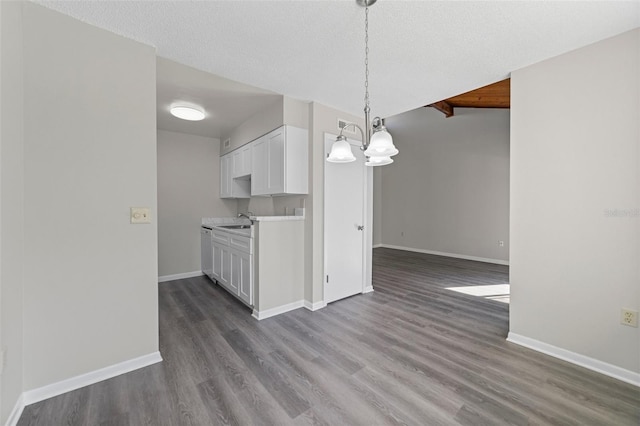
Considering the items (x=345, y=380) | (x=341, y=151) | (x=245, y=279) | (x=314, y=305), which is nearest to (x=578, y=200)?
(x=341, y=151)

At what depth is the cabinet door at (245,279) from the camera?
2.97 m

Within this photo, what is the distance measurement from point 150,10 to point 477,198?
6.78 meters

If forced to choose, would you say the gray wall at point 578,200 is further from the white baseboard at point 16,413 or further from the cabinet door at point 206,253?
the cabinet door at point 206,253

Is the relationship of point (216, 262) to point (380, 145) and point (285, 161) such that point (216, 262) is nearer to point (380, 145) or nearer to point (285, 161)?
point (285, 161)

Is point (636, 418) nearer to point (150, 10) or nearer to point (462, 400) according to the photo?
point (462, 400)

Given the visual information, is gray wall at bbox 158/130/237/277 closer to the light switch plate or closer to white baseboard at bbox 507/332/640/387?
the light switch plate

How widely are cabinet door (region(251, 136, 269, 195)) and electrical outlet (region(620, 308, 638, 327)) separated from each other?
3533 millimetres

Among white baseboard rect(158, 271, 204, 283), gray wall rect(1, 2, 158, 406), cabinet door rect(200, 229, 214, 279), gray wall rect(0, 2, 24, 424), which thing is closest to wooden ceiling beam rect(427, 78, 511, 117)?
gray wall rect(1, 2, 158, 406)

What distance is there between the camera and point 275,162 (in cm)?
320

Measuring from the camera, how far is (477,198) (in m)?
6.16

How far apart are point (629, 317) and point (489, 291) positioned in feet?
6.78

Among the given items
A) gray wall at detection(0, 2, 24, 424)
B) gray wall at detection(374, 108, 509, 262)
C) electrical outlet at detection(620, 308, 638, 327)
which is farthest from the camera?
gray wall at detection(374, 108, 509, 262)

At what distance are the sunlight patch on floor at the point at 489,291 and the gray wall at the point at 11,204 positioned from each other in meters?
4.59

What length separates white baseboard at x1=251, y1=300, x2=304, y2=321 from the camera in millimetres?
2838
